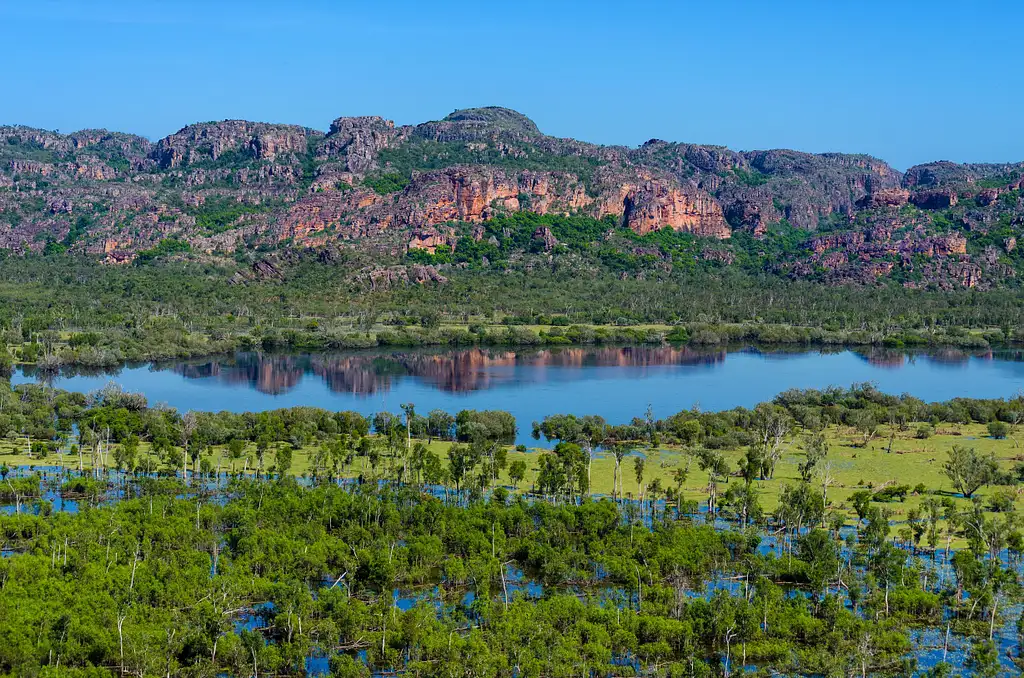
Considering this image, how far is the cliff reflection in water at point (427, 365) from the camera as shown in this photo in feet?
393

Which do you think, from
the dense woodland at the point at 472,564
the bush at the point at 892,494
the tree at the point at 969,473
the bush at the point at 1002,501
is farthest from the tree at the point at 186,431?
the bush at the point at 1002,501

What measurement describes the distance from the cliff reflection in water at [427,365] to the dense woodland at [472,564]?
42.3 metres

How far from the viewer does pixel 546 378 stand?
124688 mm

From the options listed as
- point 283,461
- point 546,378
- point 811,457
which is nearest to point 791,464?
point 811,457

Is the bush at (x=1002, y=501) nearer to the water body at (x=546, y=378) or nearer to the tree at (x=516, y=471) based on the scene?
the tree at (x=516, y=471)

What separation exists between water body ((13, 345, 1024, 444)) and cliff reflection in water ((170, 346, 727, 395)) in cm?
14

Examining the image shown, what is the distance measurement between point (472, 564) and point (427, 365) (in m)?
88.4

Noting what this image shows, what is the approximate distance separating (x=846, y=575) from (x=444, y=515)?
2006cm


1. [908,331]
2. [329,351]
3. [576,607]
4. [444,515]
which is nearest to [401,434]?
[444,515]

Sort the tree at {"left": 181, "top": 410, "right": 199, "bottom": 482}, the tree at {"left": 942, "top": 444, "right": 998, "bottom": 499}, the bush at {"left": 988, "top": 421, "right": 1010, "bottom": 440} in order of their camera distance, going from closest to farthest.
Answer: the tree at {"left": 942, "top": 444, "right": 998, "bottom": 499} → the tree at {"left": 181, "top": 410, "right": 199, "bottom": 482} → the bush at {"left": 988, "top": 421, "right": 1010, "bottom": 440}

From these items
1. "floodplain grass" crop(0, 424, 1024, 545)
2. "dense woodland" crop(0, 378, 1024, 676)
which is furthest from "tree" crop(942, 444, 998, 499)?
"floodplain grass" crop(0, 424, 1024, 545)

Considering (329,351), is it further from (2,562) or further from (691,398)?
(2,562)

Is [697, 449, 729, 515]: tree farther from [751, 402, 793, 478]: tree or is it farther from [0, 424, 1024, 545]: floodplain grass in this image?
[751, 402, 793, 478]: tree

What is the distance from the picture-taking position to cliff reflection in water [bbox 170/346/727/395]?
4715 inches
